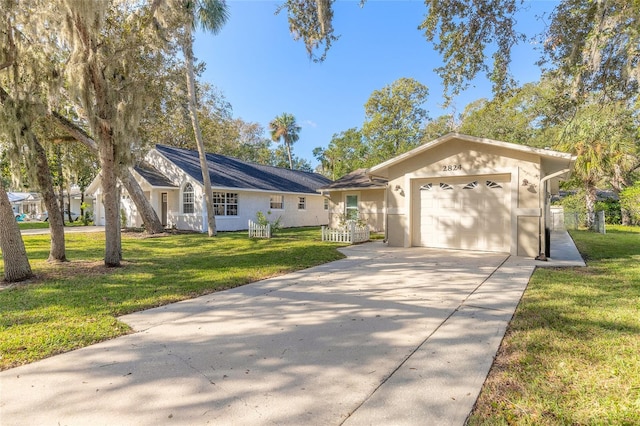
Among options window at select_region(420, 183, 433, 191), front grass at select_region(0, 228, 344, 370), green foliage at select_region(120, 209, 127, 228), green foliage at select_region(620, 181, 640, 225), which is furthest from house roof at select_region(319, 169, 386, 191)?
green foliage at select_region(620, 181, 640, 225)

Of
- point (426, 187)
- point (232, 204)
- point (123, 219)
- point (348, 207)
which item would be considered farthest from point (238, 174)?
point (426, 187)

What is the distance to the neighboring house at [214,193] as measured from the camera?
17125mm

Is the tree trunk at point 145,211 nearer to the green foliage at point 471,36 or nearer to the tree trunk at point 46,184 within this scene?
the tree trunk at point 46,184

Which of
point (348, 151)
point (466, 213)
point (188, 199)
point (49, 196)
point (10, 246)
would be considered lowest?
point (10, 246)

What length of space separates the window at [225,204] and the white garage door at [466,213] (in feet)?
36.7

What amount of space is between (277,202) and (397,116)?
14176mm

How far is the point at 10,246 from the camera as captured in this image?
5961 millimetres

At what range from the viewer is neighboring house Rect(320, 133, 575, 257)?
8.45m

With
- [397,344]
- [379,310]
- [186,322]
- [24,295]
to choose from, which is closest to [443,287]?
[379,310]

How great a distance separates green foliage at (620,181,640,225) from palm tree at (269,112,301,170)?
110ft

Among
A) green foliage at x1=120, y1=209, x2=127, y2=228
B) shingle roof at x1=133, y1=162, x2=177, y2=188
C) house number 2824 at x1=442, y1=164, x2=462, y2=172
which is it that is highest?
shingle roof at x1=133, y1=162, x2=177, y2=188

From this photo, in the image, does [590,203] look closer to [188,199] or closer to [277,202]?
[277,202]

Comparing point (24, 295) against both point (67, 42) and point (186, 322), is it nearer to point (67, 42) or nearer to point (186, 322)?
point (186, 322)

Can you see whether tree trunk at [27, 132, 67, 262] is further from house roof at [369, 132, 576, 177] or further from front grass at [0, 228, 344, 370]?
house roof at [369, 132, 576, 177]
